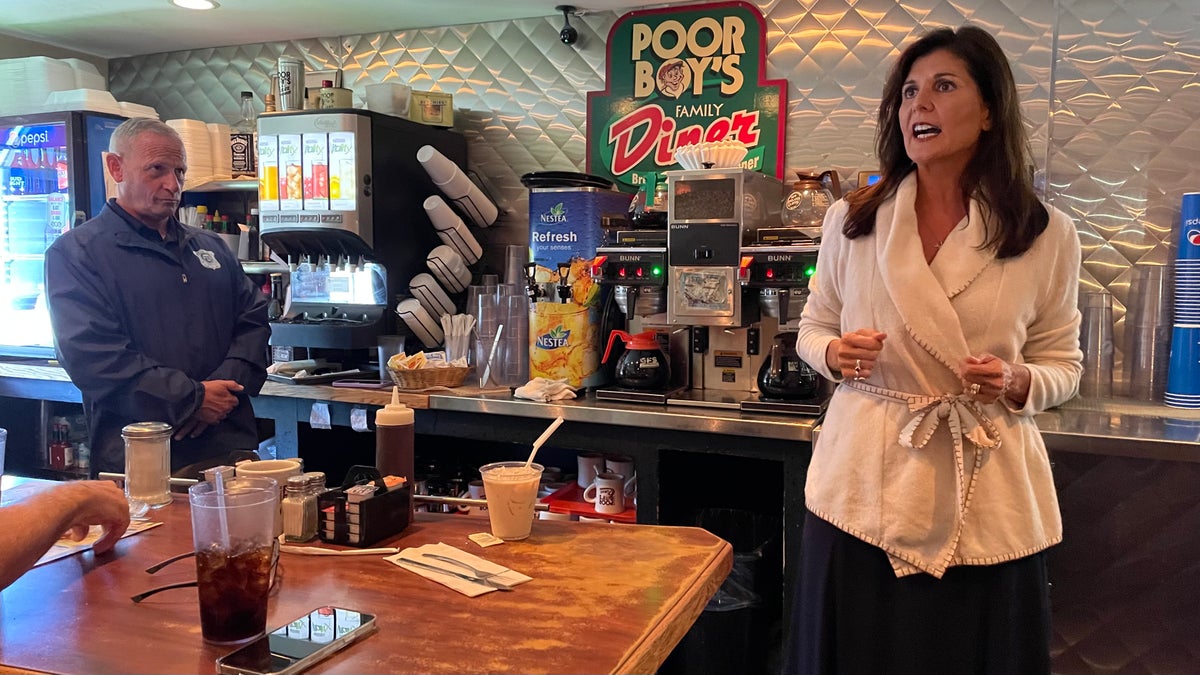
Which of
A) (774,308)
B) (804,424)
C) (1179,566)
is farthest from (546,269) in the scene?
(1179,566)

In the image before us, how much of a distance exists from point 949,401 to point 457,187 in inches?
98.1

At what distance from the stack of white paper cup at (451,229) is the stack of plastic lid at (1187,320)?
267 centimetres

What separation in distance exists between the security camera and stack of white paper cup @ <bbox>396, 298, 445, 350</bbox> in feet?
4.28

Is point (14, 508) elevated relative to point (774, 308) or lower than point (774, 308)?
lower

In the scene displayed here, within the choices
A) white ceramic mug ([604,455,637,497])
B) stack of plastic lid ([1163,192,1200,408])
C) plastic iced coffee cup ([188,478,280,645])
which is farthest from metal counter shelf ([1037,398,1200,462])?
plastic iced coffee cup ([188,478,280,645])

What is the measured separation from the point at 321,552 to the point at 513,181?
2.71m

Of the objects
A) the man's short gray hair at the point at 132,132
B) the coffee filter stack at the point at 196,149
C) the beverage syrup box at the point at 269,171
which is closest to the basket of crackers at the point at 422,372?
the beverage syrup box at the point at 269,171

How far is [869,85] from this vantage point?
3.36 m

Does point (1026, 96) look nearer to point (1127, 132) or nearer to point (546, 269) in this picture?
point (1127, 132)

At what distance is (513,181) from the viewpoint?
397 cm

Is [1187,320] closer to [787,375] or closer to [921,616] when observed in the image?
[787,375]

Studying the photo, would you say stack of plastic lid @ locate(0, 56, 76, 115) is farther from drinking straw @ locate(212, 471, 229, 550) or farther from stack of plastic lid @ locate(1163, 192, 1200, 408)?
stack of plastic lid @ locate(1163, 192, 1200, 408)

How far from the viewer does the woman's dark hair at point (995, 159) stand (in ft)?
5.65

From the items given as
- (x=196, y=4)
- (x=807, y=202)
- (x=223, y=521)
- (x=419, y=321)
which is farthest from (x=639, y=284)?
(x=196, y=4)
